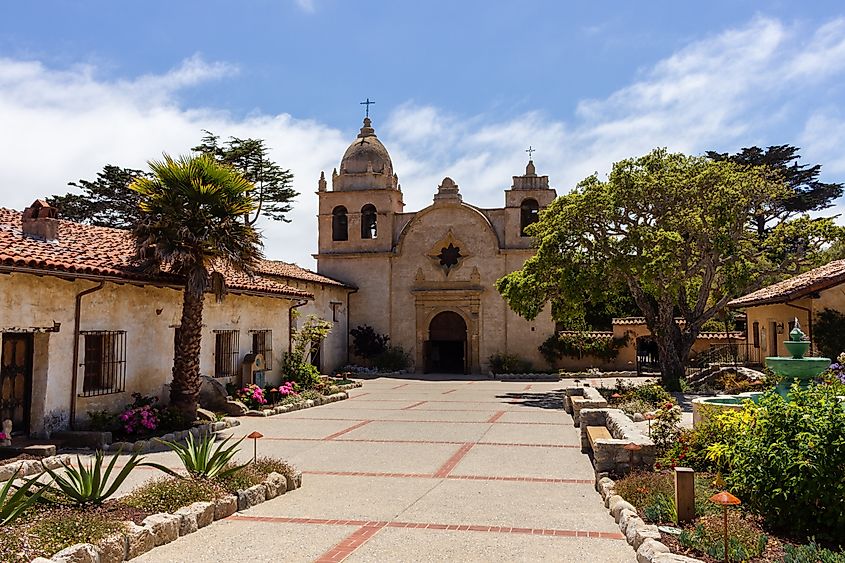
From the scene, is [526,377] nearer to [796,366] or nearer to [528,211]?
[528,211]

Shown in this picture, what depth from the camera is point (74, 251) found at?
1434 centimetres

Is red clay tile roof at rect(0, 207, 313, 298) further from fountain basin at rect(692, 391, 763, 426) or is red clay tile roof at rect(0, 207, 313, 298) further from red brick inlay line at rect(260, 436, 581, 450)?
fountain basin at rect(692, 391, 763, 426)

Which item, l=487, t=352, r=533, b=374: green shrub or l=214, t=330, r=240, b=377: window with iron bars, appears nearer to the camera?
l=214, t=330, r=240, b=377: window with iron bars

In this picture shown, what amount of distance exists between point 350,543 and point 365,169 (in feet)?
105

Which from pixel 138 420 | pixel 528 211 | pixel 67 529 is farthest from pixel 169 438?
pixel 528 211

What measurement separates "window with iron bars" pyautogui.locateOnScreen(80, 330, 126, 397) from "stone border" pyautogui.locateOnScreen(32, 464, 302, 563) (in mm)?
6986

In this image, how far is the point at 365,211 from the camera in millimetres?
37500

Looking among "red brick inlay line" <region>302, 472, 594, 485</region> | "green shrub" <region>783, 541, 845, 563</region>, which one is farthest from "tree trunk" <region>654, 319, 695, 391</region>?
"green shrub" <region>783, 541, 845, 563</region>

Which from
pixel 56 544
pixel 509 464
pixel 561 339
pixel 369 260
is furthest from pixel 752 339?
pixel 56 544

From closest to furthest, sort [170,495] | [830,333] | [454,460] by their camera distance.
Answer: [170,495] → [454,460] → [830,333]

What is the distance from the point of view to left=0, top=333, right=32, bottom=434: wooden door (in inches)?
489

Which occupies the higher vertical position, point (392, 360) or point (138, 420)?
point (392, 360)

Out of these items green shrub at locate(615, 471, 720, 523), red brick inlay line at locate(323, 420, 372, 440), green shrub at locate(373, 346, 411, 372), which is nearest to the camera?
green shrub at locate(615, 471, 720, 523)

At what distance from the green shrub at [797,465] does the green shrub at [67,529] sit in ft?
20.2
